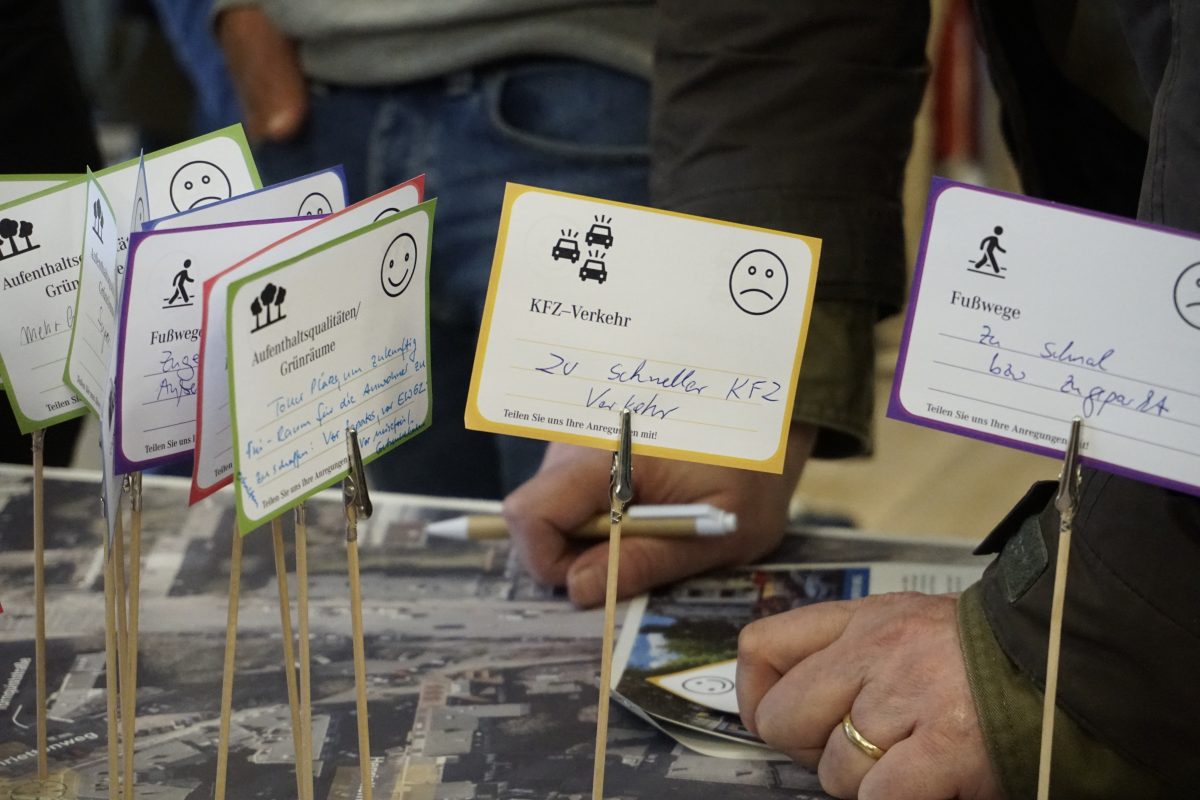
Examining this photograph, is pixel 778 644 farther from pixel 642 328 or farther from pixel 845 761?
pixel 642 328

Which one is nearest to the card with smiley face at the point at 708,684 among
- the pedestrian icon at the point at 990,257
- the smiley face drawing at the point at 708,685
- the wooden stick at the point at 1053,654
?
the smiley face drawing at the point at 708,685

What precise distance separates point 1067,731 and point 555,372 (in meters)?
0.32

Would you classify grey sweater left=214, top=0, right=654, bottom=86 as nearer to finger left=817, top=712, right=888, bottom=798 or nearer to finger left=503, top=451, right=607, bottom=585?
finger left=503, top=451, right=607, bottom=585

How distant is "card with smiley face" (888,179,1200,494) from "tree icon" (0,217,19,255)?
1.51 ft

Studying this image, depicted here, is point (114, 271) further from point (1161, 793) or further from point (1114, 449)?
point (1161, 793)

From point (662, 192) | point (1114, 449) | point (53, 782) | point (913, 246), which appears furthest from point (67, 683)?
point (913, 246)

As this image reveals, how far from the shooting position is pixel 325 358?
2.00 feet

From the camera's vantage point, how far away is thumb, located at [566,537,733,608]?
95 centimetres

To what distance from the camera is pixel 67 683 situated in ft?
2.79

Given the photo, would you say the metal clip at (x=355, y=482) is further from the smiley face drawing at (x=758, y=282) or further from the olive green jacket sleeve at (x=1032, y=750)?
the olive green jacket sleeve at (x=1032, y=750)

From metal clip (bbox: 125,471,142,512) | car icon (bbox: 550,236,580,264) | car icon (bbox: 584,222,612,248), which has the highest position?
car icon (bbox: 584,222,612,248)

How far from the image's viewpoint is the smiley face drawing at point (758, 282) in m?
0.63

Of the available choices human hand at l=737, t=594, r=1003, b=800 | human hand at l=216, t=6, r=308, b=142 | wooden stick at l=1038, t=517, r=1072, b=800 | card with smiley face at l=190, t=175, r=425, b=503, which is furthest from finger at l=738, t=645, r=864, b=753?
human hand at l=216, t=6, r=308, b=142

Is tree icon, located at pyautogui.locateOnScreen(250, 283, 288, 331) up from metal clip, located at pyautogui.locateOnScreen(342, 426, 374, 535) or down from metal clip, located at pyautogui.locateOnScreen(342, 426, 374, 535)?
up
